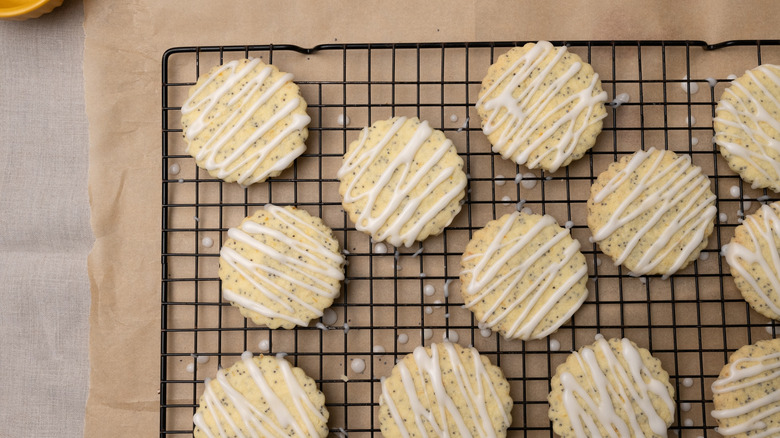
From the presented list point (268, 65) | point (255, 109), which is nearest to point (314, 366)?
point (255, 109)

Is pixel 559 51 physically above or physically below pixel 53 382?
above

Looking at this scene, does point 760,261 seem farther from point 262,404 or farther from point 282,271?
point 262,404

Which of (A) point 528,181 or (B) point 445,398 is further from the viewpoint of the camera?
(A) point 528,181

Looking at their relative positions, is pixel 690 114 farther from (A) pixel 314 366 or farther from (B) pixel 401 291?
(A) pixel 314 366

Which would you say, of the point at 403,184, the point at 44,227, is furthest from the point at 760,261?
the point at 44,227

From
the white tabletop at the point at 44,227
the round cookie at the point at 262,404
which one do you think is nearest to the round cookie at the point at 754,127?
the round cookie at the point at 262,404

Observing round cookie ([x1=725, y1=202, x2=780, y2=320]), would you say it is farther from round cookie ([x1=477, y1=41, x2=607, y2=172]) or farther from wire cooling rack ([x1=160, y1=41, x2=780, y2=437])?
round cookie ([x1=477, y1=41, x2=607, y2=172])
